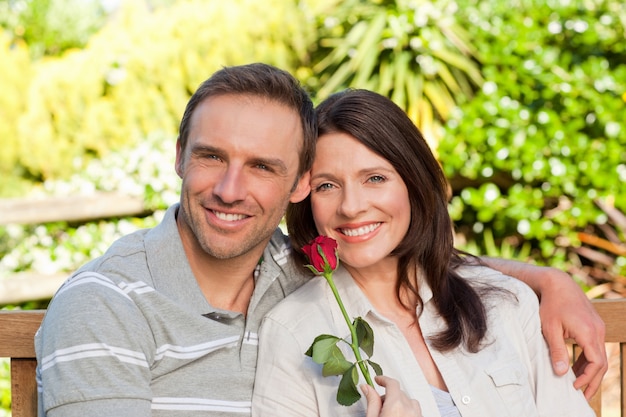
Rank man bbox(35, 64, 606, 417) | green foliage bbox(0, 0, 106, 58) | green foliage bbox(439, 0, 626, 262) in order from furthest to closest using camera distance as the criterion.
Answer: green foliage bbox(0, 0, 106, 58) < green foliage bbox(439, 0, 626, 262) < man bbox(35, 64, 606, 417)

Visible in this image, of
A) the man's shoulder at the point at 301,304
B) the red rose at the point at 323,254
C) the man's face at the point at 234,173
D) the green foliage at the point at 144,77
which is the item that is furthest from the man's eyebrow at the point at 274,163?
the green foliage at the point at 144,77

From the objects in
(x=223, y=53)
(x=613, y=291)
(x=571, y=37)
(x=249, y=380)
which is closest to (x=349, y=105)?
(x=249, y=380)

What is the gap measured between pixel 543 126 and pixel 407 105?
1.41 meters

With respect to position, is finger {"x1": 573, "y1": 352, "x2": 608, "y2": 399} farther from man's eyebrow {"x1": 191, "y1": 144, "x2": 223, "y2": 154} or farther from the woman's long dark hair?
man's eyebrow {"x1": 191, "y1": 144, "x2": 223, "y2": 154}

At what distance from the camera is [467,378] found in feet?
7.51

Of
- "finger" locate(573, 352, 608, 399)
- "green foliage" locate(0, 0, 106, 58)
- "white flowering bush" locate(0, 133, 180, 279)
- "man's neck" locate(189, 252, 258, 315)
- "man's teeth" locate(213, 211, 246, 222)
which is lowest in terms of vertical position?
"white flowering bush" locate(0, 133, 180, 279)

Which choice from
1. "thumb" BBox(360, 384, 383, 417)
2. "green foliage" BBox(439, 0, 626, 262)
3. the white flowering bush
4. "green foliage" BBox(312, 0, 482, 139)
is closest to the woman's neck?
"thumb" BBox(360, 384, 383, 417)

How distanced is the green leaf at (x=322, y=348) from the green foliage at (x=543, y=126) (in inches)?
172

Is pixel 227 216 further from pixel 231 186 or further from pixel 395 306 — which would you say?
pixel 395 306

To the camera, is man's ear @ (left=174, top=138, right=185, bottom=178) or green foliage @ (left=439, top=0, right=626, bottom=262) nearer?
man's ear @ (left=174, top=138, right=185, bottom=178)

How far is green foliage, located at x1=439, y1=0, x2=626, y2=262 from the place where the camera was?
5656mm

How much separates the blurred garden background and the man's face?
10.6ft

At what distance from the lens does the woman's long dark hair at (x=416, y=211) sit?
231 cm

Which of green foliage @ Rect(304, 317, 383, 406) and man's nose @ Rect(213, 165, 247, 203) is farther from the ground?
man's nose @ Rect(213, 165, 247, 203)
